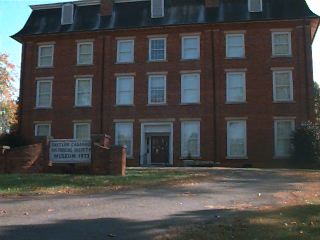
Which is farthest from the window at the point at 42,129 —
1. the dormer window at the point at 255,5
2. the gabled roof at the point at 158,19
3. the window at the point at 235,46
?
the dormer window at the point at 255,5

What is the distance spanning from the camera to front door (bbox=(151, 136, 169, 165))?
35812mm

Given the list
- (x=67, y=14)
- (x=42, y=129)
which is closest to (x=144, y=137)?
(x=42, y=129)

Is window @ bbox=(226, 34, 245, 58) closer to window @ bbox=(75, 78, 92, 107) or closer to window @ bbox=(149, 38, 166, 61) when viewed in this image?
window @ bbox=(149, 38, 166, 61)

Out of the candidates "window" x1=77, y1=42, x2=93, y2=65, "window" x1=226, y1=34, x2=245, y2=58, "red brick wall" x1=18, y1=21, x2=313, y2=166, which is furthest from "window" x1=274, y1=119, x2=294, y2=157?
"window" x1=77, y1=42, x2=93, y2=65

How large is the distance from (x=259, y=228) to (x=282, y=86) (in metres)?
26.4

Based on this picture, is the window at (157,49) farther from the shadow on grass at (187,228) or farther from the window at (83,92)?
the shadow on grass at (187,228)

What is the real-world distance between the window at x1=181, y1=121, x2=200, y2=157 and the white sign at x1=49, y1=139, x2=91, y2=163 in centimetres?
1433

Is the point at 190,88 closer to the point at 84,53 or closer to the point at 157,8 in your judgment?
the point at 157,8

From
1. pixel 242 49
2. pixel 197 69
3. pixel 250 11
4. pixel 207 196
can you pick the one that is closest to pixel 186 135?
pixel 197 69

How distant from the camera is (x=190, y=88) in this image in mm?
35531

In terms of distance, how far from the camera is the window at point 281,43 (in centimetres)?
3484

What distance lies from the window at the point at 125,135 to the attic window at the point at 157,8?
27.1 ft

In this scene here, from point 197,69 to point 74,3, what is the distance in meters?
11.4

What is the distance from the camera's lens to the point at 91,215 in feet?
35.5
